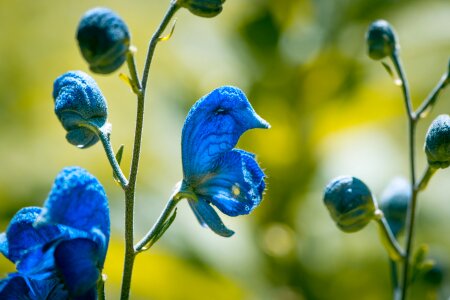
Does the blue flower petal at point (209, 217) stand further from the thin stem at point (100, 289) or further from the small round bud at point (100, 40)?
the small round bud at point (100, 40)

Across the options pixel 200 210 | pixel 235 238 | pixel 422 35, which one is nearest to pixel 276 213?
pixel 235 238

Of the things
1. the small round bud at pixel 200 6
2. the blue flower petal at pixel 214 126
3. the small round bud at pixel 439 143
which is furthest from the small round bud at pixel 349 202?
the small round bud at pixel 200 6

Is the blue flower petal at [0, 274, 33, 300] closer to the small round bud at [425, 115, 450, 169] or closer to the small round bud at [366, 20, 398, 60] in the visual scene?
the small round bud at [425, 115, 450, 169]

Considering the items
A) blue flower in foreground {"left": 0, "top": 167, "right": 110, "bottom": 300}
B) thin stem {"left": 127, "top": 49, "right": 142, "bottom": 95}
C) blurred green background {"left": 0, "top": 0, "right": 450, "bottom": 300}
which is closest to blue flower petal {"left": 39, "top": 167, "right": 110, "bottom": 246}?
blue flower in foreground {"left": 0, "top": 167, "right": 110, "bottom": 300}

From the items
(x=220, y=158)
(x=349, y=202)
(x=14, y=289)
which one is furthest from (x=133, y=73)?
(x=349, y=202)

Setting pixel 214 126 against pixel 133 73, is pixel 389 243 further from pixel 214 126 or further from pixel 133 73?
pixel 133 73
